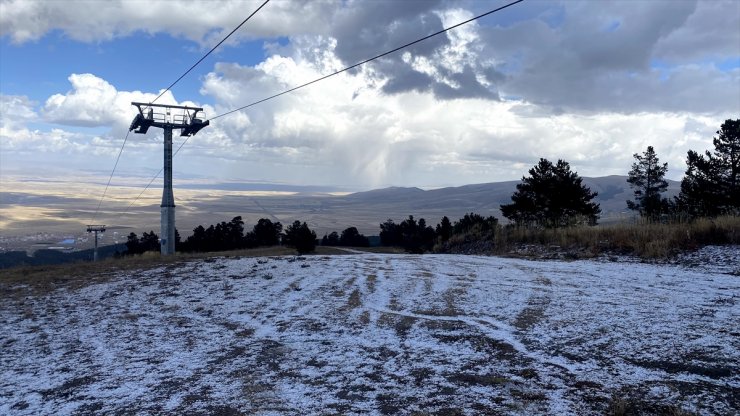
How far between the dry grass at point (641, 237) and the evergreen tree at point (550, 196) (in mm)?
17447

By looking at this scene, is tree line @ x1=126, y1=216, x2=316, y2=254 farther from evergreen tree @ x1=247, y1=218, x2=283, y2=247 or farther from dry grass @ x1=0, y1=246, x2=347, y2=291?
dry grass @ x1=0, y1=246, x2=347, y2=291

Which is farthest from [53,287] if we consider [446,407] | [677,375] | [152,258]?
[677,375]

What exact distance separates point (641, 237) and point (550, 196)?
69.8ft

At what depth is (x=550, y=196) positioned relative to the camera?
3428cm

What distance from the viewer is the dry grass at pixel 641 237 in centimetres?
1266

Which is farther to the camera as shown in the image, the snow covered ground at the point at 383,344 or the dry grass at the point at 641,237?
the dry grass at the point at 641,237

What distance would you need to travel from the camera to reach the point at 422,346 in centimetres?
595

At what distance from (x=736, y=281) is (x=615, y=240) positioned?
A: 5.07m

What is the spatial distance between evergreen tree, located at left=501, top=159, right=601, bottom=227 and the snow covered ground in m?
23.9

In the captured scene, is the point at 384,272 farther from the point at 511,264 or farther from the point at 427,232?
the point at 427,232

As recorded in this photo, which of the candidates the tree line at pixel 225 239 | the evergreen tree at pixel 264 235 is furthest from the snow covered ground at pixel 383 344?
the evergreen tree at pixel 264 235

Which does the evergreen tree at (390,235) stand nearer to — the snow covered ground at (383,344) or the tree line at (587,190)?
the tree line at (587,190)

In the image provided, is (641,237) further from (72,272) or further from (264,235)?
(264,235)

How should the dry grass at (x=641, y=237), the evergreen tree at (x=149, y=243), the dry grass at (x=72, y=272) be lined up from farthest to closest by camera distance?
the evergreen tree at (x=149, y=243), the dry grass at (x=641, y=237), the dry grass at (x=72, y=272)
